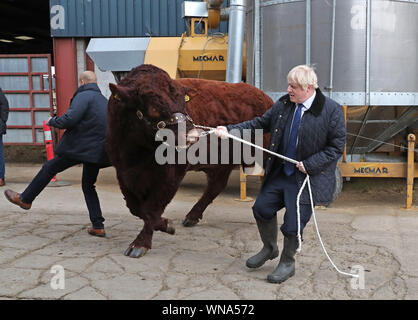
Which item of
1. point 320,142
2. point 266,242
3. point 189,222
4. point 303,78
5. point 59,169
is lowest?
point 189,222

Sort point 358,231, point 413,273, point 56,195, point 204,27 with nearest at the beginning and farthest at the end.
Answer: point 413,273 < point 358,231 < point 56,195 < point 204,27

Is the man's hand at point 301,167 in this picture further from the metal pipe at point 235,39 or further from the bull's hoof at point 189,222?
the metal pipe at point 235,39

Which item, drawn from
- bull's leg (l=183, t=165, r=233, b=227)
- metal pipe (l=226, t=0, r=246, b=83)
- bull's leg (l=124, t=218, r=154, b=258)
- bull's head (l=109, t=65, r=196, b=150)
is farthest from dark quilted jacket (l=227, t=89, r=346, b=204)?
metal pipe (l=226, t=0, r=246, b=83)

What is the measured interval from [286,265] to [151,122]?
5.10 ft

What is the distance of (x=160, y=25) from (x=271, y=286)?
786 cm

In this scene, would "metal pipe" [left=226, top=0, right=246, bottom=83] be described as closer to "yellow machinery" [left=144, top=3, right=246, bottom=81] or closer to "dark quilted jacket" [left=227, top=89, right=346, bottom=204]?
"yellow machinery" [left=144, top=3, right=246, bottom=81]

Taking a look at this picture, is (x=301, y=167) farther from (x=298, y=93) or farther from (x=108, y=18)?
(x=108, y=18)

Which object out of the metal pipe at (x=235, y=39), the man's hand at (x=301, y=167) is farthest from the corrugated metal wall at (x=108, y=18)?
the man's hand at (x=301, y=167)

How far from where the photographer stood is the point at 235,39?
6.89 m

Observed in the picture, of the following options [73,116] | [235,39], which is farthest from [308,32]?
[73,116]

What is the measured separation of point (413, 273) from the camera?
3.85 meters

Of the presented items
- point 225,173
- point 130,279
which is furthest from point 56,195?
point 130,279

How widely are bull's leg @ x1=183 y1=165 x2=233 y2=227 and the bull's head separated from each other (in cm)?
161
